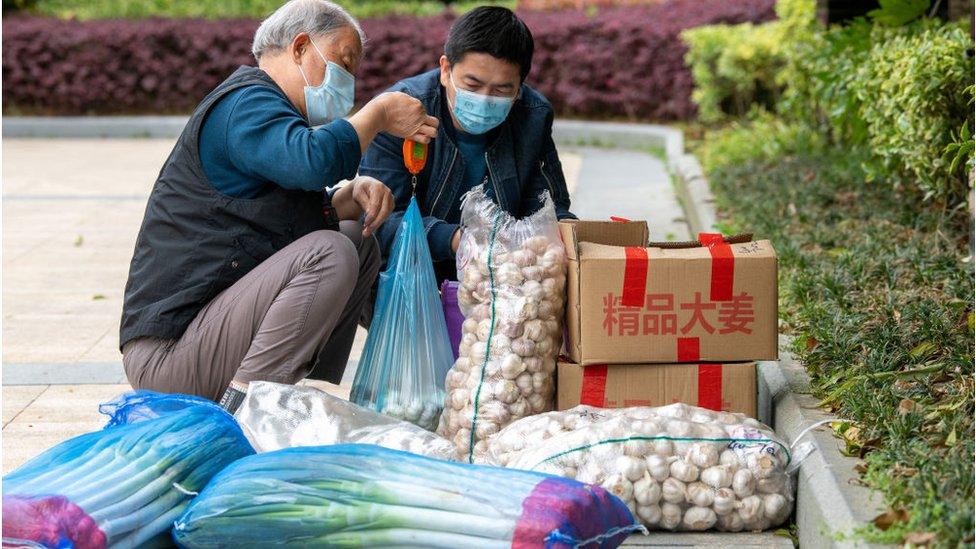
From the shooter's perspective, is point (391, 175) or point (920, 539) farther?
point (391, 175)

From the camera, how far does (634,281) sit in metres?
3.52

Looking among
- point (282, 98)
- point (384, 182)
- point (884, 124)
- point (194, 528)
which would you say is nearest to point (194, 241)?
point (282, 98)

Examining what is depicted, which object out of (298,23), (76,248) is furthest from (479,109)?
(76,248)

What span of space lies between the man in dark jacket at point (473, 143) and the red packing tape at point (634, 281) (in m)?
0.64

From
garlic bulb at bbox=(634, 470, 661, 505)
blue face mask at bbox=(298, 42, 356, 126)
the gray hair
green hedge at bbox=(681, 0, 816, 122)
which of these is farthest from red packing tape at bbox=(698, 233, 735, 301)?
green hedge at bbox=(681, 0, 816, 122)

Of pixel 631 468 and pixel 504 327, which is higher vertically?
pixel 504 327

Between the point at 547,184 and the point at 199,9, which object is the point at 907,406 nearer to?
the point at 547,184

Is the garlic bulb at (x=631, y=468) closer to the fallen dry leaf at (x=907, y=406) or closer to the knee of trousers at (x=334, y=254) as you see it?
the fallen dry leaf at (x=907, y=406)

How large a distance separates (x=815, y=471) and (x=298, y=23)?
1.92 metres

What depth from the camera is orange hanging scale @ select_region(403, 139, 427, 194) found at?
3.97m

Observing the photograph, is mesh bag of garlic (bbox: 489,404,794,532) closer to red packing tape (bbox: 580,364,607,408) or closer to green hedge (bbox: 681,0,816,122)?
red packing tape (bbox: 580,364,607,408)

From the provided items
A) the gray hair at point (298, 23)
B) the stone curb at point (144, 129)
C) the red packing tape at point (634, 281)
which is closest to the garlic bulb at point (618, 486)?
the red packing tape at point (634, 281)

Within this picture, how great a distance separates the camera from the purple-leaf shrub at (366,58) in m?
13.7

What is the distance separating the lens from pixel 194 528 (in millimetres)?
2922
